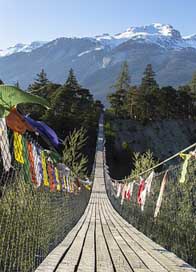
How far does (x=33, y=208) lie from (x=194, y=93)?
75518 millimetres

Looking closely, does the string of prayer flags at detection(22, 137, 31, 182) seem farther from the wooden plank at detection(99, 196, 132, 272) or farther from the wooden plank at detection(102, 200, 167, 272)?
the wooden plank at detection(102, 200, 167, 272)

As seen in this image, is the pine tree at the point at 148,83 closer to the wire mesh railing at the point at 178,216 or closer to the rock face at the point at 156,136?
the rock face at the point at 156,136

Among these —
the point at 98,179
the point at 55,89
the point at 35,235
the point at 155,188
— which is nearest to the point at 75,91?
the point at 55,89

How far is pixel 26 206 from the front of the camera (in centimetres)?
528

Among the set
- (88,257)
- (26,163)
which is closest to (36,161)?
(26,163)

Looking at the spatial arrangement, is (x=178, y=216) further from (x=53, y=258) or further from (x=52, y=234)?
(x=53, y=258)

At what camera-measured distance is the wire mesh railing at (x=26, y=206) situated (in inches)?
154

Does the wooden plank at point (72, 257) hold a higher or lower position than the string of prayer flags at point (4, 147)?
lower

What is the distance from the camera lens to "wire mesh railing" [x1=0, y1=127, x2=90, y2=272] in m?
3.90

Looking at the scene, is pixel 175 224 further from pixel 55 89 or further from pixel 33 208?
pixel 55 89

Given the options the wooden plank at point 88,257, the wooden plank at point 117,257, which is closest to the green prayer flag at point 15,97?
the wooden plank at point 88,257

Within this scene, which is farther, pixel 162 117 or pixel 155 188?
pixel 162 117

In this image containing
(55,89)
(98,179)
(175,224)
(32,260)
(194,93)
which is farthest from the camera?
(194,93)

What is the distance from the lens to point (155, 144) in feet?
222
